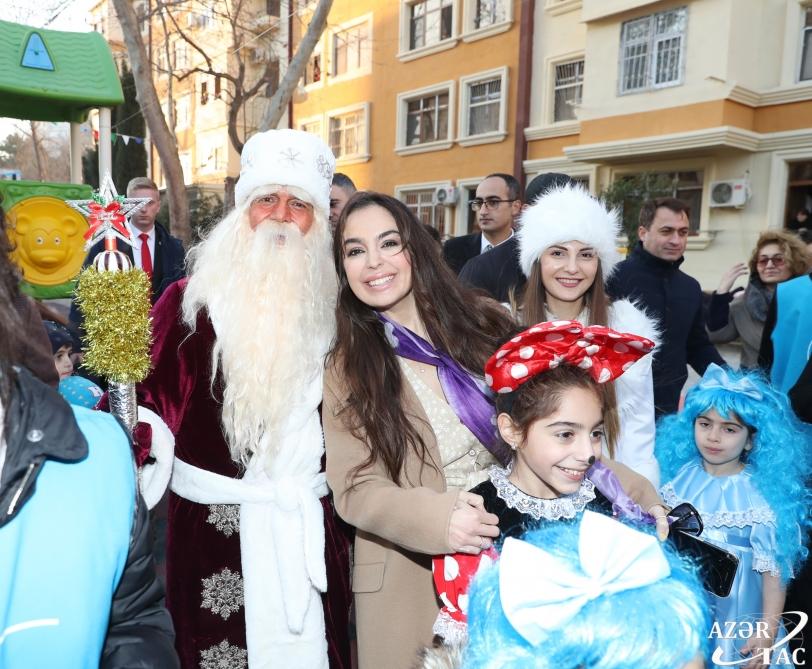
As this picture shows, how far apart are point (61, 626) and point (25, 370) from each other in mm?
412

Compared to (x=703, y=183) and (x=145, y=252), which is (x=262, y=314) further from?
(x=703, y=183)

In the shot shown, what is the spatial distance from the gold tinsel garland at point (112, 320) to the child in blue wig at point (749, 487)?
213cm

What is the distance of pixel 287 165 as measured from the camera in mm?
2377

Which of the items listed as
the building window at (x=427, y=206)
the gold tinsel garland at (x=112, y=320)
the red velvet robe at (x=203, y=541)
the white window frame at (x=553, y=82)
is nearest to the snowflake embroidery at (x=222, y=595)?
the red velvet robe at (x=203, y=541)

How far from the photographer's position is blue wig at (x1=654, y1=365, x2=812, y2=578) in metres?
2.51

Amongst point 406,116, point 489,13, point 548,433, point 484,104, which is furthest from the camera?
point 406,116

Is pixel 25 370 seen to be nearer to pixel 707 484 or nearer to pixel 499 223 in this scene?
pixel 707 484

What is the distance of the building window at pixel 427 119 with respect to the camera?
18047mm

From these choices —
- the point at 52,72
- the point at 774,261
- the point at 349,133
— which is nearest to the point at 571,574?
the point at 774,261

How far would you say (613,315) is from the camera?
2.52m

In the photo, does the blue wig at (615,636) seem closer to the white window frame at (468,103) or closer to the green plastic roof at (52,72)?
the green plastic roof at (52,72)

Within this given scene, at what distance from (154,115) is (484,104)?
968cm

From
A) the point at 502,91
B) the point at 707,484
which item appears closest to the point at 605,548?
the point at 707,484

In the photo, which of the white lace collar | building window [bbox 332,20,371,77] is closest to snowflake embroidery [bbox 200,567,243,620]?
the white lace collar
